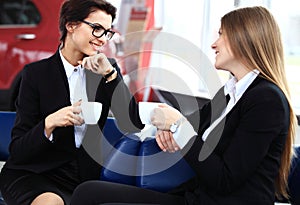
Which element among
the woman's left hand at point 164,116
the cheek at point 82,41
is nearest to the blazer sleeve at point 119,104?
the cheek at point 82,41

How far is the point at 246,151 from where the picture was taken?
51.5 inches

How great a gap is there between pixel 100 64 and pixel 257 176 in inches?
27.5

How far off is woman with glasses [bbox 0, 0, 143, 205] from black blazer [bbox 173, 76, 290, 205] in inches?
20.4

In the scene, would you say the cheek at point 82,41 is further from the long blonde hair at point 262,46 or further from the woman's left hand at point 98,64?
the long blonde hair at point 262,46

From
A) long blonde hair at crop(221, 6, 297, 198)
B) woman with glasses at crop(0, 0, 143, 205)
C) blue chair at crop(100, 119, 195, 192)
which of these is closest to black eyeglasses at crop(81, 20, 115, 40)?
woman with glasses at crop(0, 0, 143, 205)

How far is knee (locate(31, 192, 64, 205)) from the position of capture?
5.02ft

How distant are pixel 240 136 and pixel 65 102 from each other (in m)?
0.72

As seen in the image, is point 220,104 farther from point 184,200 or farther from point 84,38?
point 84,38

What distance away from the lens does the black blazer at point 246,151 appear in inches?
51.7

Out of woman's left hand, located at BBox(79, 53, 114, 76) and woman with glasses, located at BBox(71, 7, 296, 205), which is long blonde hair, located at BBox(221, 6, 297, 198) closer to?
woman with glasses, located at BBox(71, 7, 296, 205)

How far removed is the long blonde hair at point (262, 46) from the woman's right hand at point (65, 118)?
53 centimetres

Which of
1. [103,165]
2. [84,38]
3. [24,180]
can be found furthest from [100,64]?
[24,180]

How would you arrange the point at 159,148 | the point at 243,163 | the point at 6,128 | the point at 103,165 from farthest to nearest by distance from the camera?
the point at 6,128 → the point at 103,165 → the point at 159,148 → the point at 243,163

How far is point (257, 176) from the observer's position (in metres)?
1.37
